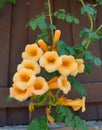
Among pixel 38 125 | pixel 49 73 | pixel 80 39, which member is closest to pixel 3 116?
pixel 38 125

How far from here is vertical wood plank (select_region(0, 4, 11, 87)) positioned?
152cm

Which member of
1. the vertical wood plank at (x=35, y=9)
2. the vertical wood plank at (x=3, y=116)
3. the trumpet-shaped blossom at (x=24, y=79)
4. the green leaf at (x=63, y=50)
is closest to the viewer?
the trumpet-shaped blossom at (x=24, y=79)

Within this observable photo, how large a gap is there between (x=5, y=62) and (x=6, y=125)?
0.35 meters

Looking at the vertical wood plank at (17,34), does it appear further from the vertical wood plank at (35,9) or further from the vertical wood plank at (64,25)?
the vertical wood plank at (64,25)

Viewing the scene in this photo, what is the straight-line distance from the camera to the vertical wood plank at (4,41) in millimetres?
1519

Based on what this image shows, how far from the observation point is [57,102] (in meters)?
1.17

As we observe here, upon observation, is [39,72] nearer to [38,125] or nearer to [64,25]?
[38,125]

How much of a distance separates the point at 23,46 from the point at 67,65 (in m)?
0.56

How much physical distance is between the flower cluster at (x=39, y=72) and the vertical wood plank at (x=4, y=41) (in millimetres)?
428

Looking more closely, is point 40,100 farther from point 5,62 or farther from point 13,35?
point 13,35

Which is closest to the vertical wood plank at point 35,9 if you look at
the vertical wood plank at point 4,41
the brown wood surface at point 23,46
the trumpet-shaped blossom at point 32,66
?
the brown wood surface at point 23,46

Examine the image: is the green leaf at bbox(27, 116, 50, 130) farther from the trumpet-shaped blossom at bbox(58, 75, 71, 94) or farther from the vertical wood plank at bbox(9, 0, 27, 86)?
the vertical wood plank at bbox(9, 0, 27, 86)

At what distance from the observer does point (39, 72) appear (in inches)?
42.9

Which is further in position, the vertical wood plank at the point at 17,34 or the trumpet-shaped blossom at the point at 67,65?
the vertical wood plank at the point at 17,34
